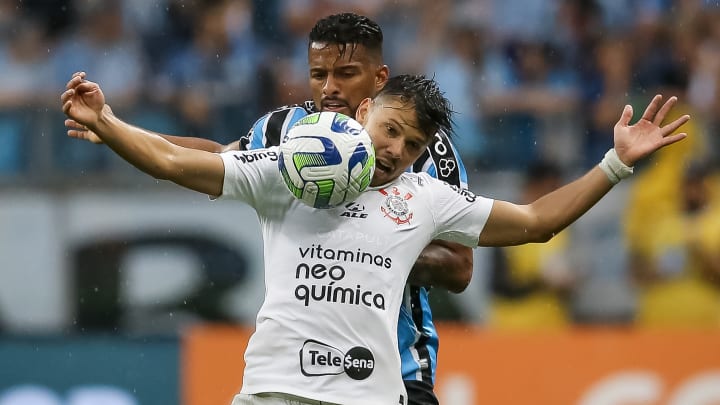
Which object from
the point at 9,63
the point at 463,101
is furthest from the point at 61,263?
the point at 463,101

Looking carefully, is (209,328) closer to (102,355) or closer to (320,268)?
(102,355)

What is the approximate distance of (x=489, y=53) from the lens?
11875 millimetres

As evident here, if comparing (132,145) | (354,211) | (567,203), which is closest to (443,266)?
(567,203)

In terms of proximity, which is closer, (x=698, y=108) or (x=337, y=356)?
(x=337, y=356)

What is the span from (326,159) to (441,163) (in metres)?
1.27

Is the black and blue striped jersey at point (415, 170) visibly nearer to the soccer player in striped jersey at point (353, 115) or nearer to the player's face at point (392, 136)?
the soccer player in striped jersey at point (353, 115)

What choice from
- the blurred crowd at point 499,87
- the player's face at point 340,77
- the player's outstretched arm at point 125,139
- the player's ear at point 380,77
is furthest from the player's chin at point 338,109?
the blurred crowd at point 499,87

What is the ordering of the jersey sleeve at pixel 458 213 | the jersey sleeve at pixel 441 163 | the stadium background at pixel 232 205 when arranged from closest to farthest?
the jersey sleeve at pixel 458 213, the jersey sleeve at pixel 441 163, the stadium background at pixel 232 205

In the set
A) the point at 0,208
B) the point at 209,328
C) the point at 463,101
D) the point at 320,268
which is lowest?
the point at 320,268

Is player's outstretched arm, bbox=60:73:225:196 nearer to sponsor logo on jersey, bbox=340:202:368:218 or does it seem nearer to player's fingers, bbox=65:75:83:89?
player's fingers, bbox=65:75:83:89

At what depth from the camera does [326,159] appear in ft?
15.3

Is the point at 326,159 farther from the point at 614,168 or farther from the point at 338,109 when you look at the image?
the point at 614,168

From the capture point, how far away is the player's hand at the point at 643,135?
5.24 metres

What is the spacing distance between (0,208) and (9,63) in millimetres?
1970
